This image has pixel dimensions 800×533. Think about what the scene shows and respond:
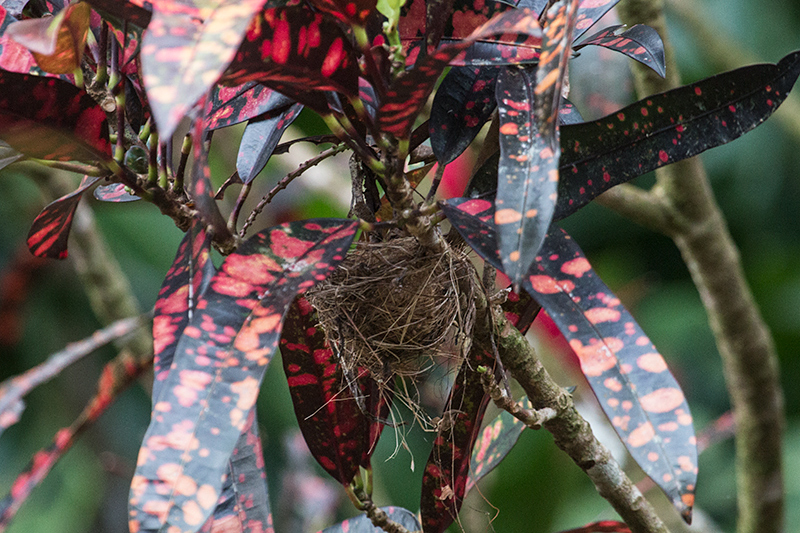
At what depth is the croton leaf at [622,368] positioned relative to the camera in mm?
356

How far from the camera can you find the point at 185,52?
1.00ft

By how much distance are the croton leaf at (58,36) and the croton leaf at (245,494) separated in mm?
311

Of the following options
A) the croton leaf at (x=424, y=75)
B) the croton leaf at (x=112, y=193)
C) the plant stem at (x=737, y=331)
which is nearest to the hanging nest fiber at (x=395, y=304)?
the croton leaf at (x=424, y=75)

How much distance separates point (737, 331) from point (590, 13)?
2.48 feet

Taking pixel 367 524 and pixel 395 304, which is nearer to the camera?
pixel 395 304

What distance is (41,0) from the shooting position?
1.96ft

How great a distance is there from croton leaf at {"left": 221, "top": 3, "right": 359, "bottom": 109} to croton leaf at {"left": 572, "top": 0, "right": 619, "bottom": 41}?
0.18 meters

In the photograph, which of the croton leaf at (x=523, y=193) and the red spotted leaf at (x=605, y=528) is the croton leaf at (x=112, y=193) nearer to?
the croton leaf at (x=523, y=193)

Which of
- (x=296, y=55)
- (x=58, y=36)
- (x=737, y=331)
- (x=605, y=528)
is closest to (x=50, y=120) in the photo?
(x=58, y=36)

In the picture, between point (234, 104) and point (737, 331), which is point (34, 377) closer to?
point (234, 104)

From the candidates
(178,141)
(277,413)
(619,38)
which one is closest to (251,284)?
(619,38)

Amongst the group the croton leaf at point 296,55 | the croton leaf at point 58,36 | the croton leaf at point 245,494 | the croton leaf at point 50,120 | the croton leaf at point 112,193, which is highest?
the croton leaf at point 296,55

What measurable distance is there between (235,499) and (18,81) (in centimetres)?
36

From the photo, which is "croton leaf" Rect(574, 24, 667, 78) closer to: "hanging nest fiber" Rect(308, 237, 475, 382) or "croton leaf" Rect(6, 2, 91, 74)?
"hanging nest fiber" Rect(308, 237, 475, 382)
